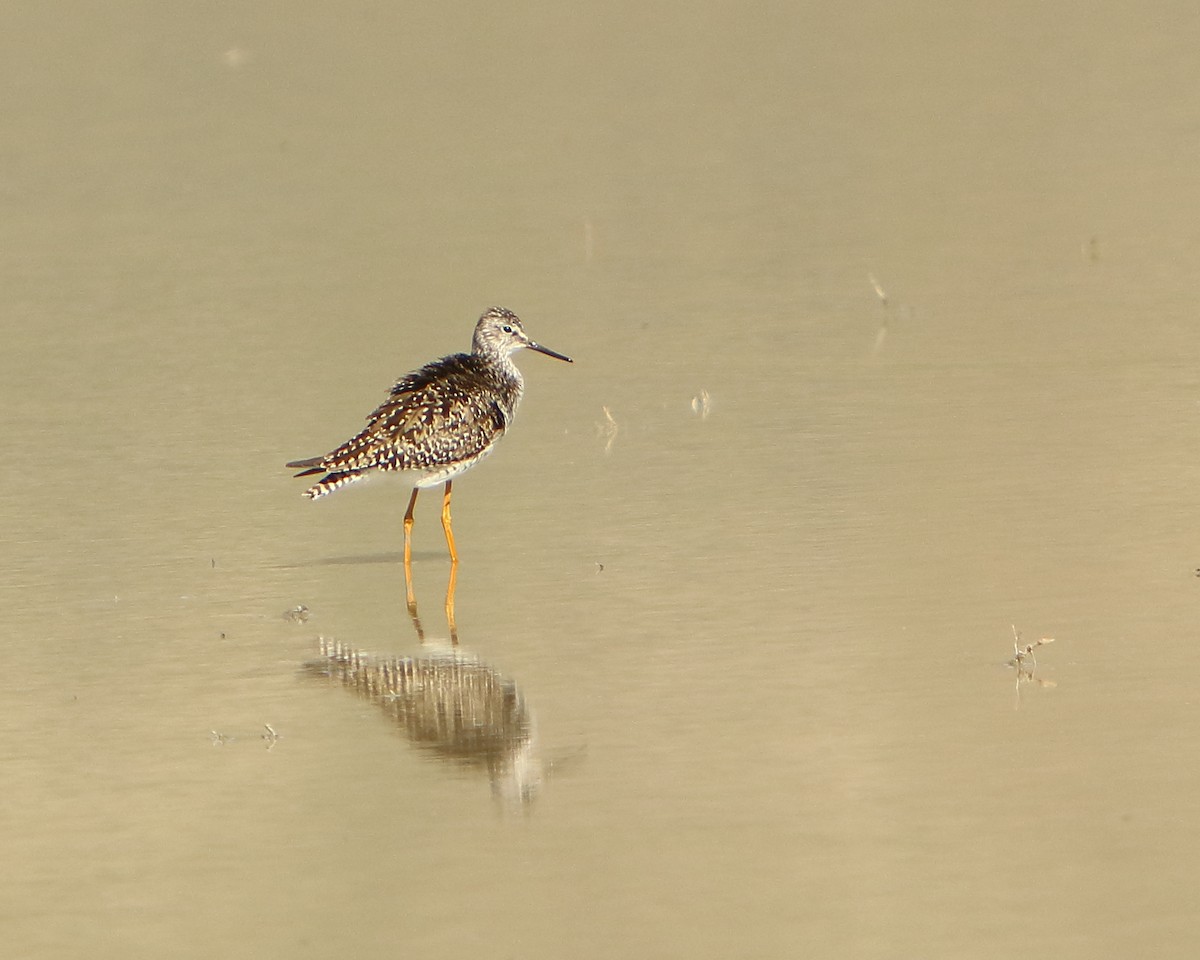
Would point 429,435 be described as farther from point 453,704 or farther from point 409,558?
point 453,704

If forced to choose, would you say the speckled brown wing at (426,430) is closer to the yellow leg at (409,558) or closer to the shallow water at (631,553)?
the yellow leg at (409,558)

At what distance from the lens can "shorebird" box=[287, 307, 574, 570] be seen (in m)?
12.1

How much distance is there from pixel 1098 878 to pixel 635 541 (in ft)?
16.5

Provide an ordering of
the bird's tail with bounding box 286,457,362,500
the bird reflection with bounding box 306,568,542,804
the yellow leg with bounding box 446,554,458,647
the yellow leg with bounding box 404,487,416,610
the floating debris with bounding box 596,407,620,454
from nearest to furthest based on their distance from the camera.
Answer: the bird reflection with bounding box 306,568,542,804, the yellow leg with bounding box 446,554,458,647, the yellow leg with bounding box 404,487,416,610, the bird's tail with bounding box 286,457,362,500, the floating debris with bounding box 596,407,620,454

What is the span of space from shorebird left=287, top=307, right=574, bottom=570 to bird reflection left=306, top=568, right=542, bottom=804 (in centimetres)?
173

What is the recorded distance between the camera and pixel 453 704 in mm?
9266

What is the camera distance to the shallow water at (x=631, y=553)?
23.8 ft

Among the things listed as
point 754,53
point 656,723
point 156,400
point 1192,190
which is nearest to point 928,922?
point 656,723

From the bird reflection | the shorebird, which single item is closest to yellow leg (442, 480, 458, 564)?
the shorebird

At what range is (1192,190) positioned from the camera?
2239cm

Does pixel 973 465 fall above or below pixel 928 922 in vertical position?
above

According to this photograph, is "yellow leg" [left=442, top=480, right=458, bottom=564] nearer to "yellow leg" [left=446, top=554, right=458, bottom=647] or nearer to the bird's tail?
"yellow leg" [left=446, top=554, right=458, bottom=647]

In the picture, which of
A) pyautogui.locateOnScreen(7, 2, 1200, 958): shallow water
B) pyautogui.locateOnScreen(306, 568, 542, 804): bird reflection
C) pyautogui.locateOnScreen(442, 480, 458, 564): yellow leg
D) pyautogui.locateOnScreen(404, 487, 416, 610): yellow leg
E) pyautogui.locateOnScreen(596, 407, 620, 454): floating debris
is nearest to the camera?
pyautogui.locateOnScreen(7, 2, 1200, 958): shallow water

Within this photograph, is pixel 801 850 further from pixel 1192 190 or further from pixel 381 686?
pixel 1192 190
